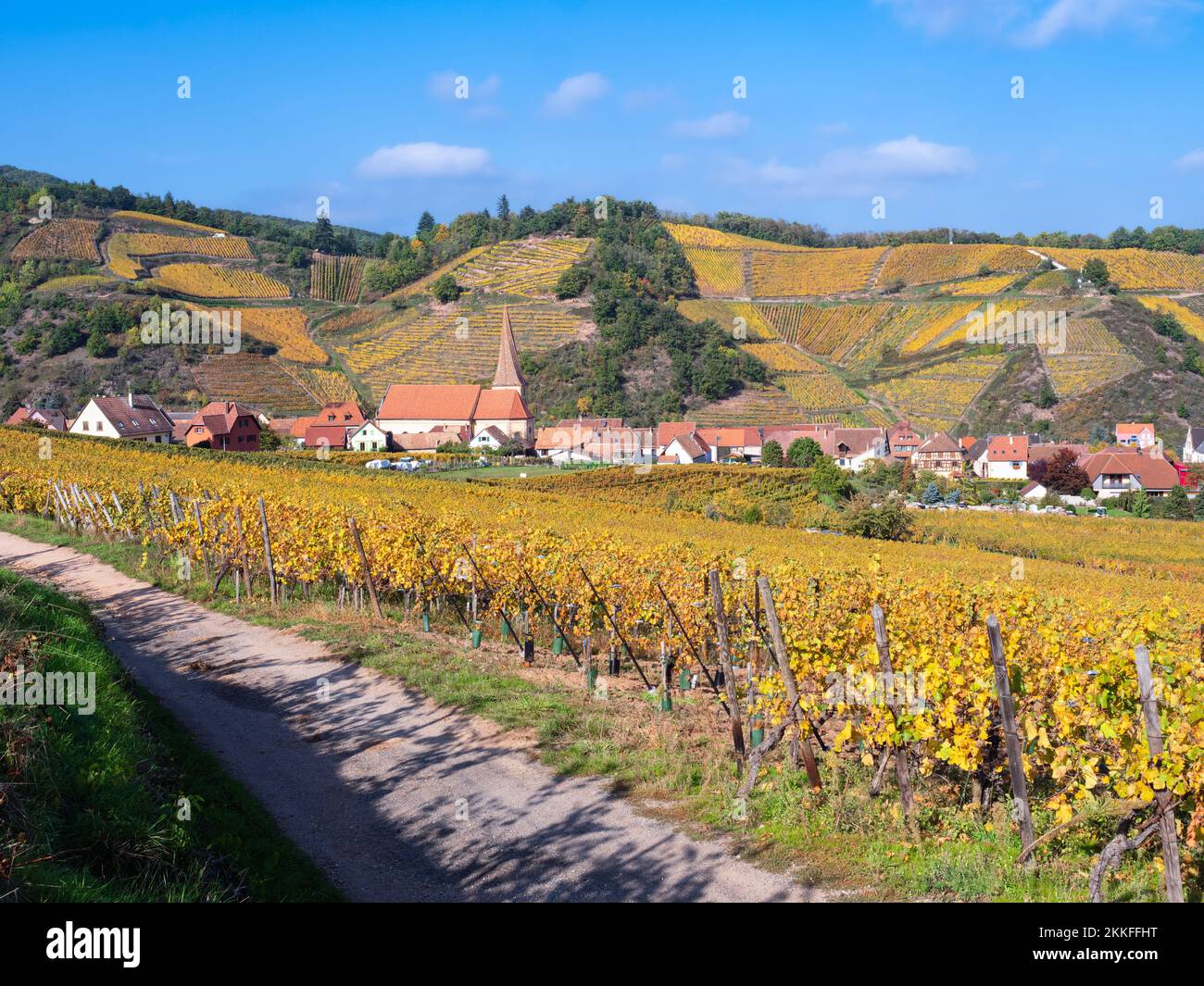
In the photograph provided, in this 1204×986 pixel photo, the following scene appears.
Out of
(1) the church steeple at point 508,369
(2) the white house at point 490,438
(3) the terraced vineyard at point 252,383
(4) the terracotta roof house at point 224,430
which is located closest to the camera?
(4) the terracotta roof house at point 224,430

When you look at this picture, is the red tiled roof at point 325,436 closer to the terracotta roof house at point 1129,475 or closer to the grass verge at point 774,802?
the terracotta roof house at point 1129,475

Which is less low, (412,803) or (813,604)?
(813,604)

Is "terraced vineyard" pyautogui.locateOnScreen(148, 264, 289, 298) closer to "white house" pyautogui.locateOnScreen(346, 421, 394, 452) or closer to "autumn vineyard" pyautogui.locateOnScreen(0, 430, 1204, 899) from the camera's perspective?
"white house" pyautogui.locateOnScreen(346, 421, 394, 452)

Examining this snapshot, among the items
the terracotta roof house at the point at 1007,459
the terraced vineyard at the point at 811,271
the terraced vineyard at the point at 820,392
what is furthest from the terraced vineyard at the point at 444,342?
the terracotta roof house at the point at 1007,459

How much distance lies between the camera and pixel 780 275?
496 ft

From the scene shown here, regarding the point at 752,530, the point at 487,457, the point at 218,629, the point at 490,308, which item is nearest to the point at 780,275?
the point at 490,308

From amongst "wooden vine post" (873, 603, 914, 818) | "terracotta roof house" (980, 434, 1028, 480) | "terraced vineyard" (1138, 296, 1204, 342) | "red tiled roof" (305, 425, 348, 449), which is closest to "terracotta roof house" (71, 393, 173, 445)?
"red tiled roof" (305, 425, 348, 449)

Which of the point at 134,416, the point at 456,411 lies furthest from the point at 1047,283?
the point at 134,416

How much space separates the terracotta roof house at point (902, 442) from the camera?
84.9 metres

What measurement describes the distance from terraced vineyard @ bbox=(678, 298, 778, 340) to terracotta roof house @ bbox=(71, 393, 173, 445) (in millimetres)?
74459

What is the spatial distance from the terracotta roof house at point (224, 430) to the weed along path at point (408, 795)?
185 feet

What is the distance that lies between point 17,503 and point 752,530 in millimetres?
25465
